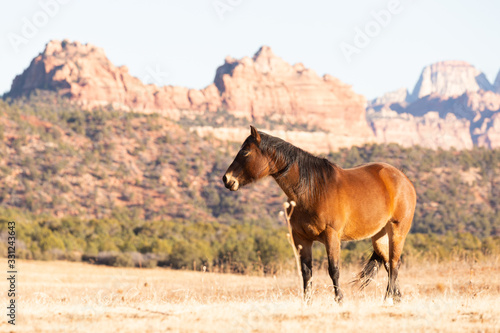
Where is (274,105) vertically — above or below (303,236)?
above

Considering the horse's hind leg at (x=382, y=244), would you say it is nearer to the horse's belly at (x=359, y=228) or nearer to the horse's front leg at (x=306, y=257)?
the horse's belly at (x=359, y=228)

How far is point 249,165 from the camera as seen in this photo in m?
6.93

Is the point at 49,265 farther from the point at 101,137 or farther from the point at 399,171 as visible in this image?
the point at 101,137

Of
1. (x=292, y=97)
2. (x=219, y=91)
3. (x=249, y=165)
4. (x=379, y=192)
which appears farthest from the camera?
(x=292, y=97)

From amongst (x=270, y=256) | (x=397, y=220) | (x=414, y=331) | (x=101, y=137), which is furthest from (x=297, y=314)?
(x=101, y=137)

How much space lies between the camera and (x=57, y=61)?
12681cm

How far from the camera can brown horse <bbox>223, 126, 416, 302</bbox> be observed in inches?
272

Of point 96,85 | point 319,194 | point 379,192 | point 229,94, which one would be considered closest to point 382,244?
point 379,192

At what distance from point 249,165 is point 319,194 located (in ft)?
3.14

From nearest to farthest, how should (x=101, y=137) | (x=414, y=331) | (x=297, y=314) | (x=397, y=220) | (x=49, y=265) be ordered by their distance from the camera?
(x=414, y=331), (x=297, y=314), (x=397, y=220), (x=49, y=265), (x=101, y=137)

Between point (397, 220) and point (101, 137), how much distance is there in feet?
206

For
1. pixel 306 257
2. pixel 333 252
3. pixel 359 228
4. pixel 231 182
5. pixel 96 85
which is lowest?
pixel 306 257

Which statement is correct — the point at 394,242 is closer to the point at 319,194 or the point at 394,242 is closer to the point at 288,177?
the point at 319,194

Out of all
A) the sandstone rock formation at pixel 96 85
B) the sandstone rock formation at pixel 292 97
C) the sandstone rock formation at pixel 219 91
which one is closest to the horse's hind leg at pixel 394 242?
the sandstone rock formation at pixel 219 91
